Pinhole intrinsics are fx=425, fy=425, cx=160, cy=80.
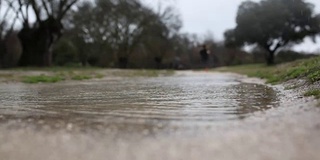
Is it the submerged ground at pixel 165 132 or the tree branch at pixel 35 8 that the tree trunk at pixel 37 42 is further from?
the submerged ground at pixel 165 132

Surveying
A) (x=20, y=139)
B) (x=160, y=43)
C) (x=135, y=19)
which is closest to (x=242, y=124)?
(x=20, y=139)

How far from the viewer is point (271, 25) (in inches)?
1508

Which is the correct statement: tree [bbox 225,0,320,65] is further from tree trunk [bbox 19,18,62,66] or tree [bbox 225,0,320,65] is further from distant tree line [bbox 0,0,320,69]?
tree trunk [bbox 19,18,62,66]

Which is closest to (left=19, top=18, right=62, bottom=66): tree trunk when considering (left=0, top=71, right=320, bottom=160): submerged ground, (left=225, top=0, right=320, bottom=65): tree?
(left=225, top=0, right=320, bottom=65): tree

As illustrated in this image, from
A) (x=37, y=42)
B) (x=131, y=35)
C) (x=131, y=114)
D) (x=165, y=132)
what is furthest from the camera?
(x=131, y=35)

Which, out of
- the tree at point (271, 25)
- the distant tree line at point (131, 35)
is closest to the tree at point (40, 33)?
the distant tree line at point (131, 35)

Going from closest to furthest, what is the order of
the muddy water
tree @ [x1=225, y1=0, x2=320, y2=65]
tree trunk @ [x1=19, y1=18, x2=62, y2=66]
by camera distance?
1. the muddy water
2. tree trunk @ [x1=19, y1=18, x2=62, y2=66]
3. tree @ [x1=225, y1=0, x2=320, y2=65]

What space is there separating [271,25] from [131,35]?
792 inches

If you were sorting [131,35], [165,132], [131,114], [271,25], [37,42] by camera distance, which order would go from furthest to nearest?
[131,35] → [271,25] → [37,42] → [131,114] → [165,132]

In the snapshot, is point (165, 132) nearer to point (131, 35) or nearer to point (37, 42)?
point (37, 42)

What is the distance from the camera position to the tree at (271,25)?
34.5 metres

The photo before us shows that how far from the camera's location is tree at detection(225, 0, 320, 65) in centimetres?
3447

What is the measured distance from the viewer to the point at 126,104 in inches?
299

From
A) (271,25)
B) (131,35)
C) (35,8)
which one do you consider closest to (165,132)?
(35,8)
